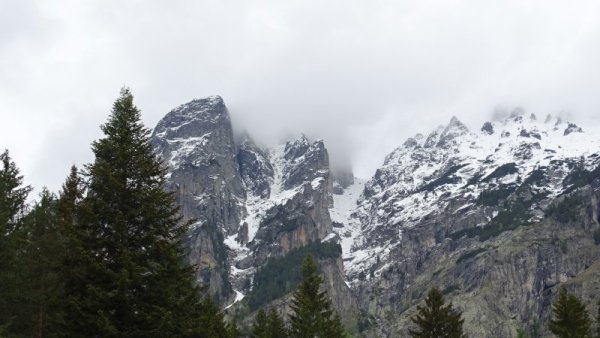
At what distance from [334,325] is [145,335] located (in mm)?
38142

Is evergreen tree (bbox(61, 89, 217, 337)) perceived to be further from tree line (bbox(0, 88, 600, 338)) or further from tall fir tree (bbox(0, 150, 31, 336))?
tall fir tree (bbox(0, 150, 31, 336))

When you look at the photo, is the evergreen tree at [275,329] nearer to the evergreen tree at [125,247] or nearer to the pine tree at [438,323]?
the pine tree at [438,323]

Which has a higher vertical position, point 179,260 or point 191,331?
point 179,260

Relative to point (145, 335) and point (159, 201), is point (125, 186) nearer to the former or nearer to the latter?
point (159, 201)

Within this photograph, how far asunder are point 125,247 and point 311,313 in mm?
36842

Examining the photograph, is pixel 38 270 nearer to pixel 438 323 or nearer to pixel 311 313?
pixel 311 313

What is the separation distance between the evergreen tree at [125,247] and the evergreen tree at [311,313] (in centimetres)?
3150

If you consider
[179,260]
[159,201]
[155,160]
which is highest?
[155,160]

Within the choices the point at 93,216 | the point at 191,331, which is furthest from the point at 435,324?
the point at 93,216

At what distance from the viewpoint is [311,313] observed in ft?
195

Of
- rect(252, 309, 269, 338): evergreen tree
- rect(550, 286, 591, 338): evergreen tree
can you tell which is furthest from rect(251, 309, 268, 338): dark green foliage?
rect(550, 286, 591, 338): evergreen tree

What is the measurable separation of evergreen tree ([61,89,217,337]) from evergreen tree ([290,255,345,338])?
31.5m

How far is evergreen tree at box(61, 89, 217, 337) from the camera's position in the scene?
78.8ft

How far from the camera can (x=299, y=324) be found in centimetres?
5947
